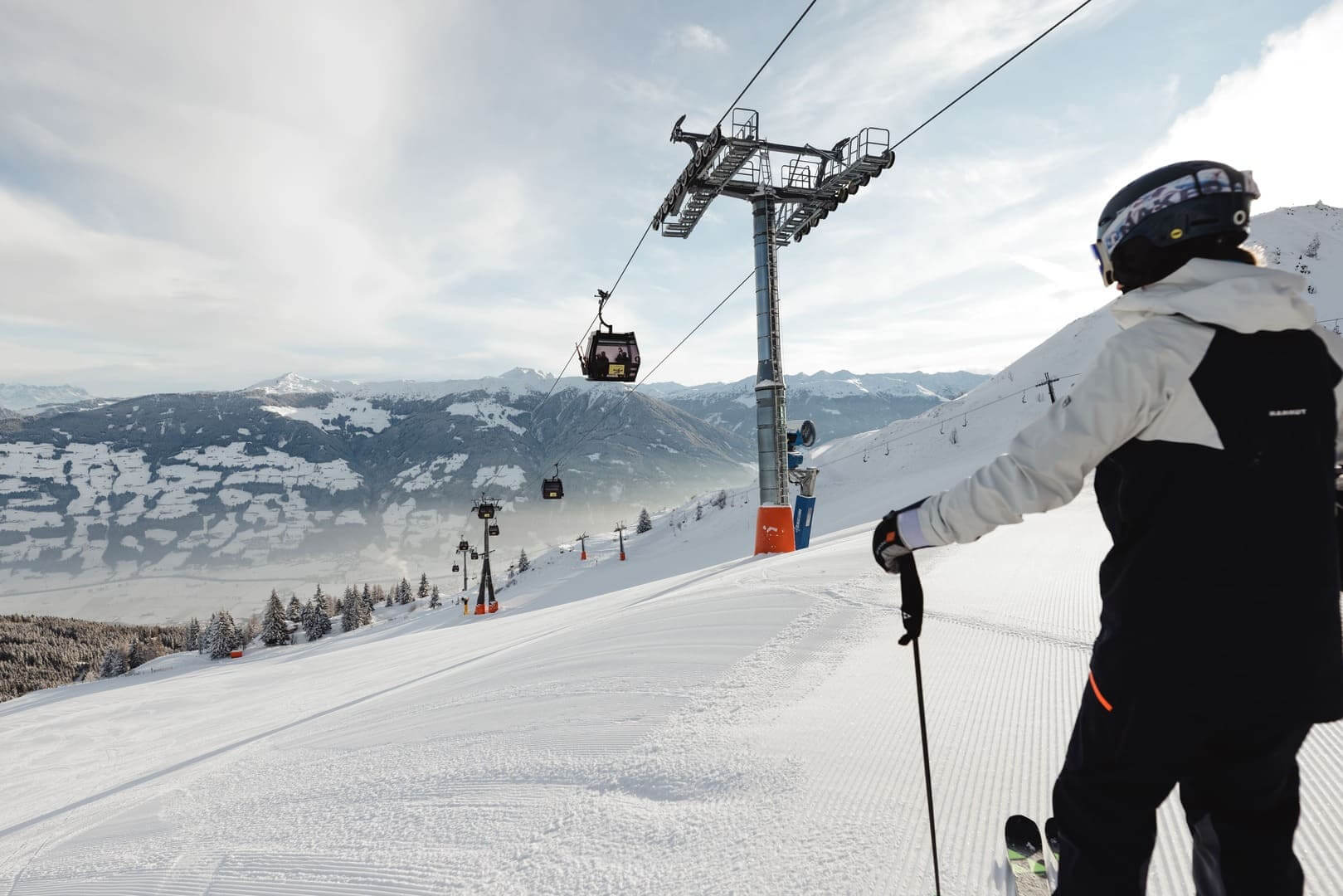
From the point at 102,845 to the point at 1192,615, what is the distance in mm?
4977

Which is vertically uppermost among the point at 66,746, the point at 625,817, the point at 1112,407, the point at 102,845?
the point at 1112,407

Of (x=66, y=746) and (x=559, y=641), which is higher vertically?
(x=559, y=641)

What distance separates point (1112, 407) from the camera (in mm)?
1399

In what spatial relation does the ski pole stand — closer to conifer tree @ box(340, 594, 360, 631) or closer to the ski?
the ski

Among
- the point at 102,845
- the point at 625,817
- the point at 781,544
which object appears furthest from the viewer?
the point at 781,544

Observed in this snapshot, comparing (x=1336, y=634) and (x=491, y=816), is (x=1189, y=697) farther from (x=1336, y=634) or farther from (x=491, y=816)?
(x=491, y=816)

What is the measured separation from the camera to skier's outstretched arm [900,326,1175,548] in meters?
1.38

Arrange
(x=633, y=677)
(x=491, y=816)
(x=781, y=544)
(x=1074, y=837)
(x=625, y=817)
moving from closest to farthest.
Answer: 1. (x=1074, y=837)
2. (x=625, y=817)
3. (x=491, y=816)
4. (x=633, y=677)
5. (x=781, y=544)

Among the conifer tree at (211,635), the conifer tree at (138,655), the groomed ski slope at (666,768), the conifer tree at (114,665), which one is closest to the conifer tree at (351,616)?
the conifer tree at (211,635)

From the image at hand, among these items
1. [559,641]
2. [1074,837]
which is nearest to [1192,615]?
[1074,837]

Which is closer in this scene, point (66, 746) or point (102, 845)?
point (102, 845)

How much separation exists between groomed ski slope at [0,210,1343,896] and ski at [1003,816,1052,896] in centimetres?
7

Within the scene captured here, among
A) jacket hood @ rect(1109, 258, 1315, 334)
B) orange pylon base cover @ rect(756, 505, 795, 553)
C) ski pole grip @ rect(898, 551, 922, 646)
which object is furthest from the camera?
orange pylon base cover @ rect(756, 505, 795, 553)

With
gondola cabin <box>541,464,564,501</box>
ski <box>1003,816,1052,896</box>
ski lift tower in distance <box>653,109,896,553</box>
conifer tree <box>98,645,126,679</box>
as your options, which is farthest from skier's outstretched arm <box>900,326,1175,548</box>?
conifer tree <box>98,645,126,679</box>
